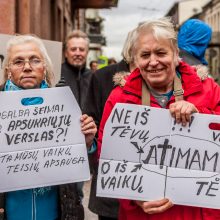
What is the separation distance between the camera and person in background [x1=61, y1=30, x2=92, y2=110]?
531cm

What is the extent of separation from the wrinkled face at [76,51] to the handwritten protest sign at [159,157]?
2977mm

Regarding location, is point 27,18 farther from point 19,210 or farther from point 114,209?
point 19,210

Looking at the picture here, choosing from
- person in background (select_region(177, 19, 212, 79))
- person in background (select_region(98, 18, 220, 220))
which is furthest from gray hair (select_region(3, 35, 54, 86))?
person in background (select_region(177, 19, 212, 79))

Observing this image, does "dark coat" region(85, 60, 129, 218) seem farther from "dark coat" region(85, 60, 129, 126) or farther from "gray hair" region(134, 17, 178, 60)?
"gray hair" region(134, 17, 178, 60)

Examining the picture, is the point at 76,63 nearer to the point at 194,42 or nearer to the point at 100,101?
the point at 194,42

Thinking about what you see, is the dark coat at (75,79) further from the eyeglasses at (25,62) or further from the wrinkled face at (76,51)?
the eyeglasses at (25,62)

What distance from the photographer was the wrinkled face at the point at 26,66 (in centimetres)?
253

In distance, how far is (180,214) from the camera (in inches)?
94.6

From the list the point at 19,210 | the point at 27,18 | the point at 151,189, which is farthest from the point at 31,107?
the point at 27,18

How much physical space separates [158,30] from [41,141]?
769 millimetres

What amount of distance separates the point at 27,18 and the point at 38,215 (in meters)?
4.34

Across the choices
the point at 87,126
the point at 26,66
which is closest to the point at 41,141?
the point at 87,126

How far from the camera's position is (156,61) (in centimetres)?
237

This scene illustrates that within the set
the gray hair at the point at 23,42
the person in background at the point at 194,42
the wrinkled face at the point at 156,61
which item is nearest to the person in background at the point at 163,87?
the wrinkled face at the point at 156,61
